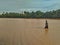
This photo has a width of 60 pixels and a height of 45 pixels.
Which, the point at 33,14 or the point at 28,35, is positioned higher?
the point at 33,14

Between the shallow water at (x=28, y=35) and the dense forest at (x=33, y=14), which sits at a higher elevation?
the dense forest at (x=33, y=14)

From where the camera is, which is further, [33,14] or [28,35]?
[33,14]

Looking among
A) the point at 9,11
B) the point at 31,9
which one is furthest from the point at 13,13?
the point at 31,9

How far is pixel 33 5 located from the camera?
7.79 metres

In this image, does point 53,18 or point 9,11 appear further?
point 53,18

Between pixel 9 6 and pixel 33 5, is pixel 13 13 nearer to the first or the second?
pixel 9 6

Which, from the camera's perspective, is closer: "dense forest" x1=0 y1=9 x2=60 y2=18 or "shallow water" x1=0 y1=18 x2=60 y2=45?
"shallow water" x1=0 y1=18 x2=60 y2=45

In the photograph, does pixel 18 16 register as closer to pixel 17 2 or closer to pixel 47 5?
pixel 17 2

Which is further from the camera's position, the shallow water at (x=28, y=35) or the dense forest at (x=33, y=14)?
the dense forest at (x=33, y=14)

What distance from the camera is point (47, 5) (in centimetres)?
782

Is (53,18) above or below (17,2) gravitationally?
below

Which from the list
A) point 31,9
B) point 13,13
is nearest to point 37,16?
point 31,9

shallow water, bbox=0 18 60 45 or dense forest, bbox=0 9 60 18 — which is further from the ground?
dense forest, bbox=0 9 60 18

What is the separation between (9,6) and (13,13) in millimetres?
536
